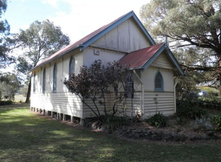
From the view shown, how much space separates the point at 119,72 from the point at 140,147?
12.5 feet

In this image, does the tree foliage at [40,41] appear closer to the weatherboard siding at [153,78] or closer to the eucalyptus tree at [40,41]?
the eucalyptus tree at [40,41]

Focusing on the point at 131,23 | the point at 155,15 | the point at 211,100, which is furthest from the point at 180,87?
the point at 155,15

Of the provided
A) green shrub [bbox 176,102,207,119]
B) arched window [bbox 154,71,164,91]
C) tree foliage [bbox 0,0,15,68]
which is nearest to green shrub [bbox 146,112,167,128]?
arched window [bbox 154,71,164,91]

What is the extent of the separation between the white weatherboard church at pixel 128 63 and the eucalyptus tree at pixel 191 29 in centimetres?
364

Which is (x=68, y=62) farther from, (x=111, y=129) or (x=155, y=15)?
(x=155, y=15)

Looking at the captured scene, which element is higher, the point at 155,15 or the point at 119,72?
the point at 155,15

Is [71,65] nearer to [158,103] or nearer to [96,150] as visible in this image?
[158,103]

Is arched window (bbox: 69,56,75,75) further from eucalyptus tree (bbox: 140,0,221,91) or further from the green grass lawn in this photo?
eucalyptus tree (bbox: 140,0,221,91)

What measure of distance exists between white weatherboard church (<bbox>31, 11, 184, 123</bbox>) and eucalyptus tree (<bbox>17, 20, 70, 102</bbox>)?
25664mm

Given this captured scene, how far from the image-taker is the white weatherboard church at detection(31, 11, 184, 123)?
10.1 metres

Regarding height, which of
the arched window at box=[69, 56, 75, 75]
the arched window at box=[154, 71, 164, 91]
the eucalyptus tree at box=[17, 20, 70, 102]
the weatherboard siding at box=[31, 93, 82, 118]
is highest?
the eucalyptus tree at box=[17, 20, 70, 102]

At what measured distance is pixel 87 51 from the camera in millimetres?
10719

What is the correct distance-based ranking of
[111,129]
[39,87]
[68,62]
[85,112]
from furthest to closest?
[39,87] < [68,62] < [85,112] < [111,129]

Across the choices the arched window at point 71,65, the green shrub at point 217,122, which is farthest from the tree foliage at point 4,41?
the green shrub at point 217,122
